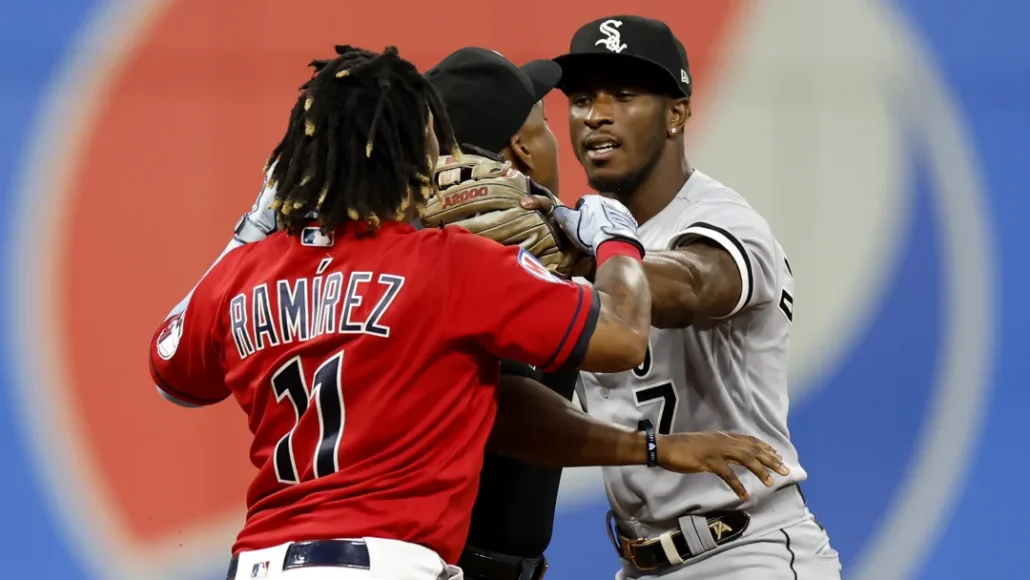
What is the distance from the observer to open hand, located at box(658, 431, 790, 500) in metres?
1.98

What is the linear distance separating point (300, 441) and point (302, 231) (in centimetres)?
31

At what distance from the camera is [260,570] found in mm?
1631

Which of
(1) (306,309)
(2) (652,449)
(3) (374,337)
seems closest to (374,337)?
(3) (374,337)

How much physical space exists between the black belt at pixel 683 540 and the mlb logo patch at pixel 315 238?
0.98m

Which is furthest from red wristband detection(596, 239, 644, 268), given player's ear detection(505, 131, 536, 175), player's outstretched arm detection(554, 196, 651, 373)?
player's ear detection(505, 131, 536, 175)

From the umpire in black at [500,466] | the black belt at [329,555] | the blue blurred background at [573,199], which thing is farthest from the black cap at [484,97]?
the blue blurred background at [573,199]

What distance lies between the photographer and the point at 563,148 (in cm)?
377

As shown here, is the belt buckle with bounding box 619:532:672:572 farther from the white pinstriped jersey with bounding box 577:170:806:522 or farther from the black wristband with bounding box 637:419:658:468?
the black wristband with bounding box 637:419:658:468

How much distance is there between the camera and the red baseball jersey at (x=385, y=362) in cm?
162

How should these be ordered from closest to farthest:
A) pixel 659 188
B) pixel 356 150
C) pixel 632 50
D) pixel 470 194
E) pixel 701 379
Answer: pixel 356 150 < pixel 470 194 < pixel 701 379 < pixel 632 50 < pixel 659 188

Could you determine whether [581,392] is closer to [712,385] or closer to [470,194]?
[712,385]

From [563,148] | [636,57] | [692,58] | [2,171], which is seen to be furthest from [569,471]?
[2,171]

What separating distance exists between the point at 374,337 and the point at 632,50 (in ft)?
3.57

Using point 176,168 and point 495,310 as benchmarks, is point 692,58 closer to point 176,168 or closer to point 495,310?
point 176,168
